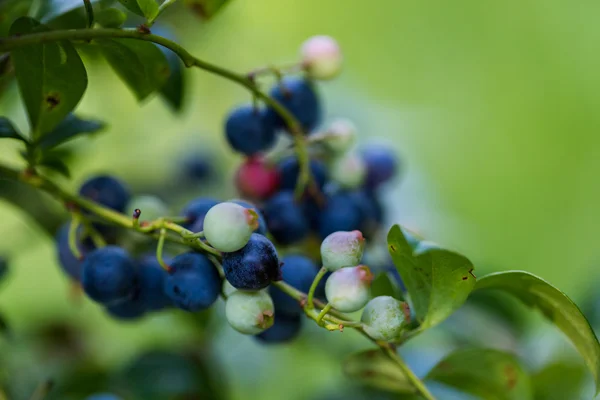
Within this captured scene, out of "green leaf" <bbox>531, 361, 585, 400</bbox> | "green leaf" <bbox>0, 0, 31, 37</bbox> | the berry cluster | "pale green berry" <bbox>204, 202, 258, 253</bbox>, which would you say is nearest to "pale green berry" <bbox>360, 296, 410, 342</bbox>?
the berry cluster

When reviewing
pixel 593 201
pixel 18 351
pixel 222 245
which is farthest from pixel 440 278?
pixel 593 201

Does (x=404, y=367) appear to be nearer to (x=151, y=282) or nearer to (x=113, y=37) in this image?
(x=151, y=282)

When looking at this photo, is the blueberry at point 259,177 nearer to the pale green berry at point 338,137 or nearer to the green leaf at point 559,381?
the pale green berry at point 338,137

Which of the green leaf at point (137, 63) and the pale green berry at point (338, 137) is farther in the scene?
the pale green berry at point (338, 137)

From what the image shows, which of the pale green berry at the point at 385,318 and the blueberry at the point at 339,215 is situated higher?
the pale green berry at the point at 385,318

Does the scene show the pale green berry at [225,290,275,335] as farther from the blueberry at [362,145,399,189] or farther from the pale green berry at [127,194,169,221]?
the blueberry at [362,145,399,189]

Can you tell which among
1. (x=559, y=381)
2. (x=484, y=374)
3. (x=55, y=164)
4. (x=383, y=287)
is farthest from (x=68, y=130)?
(x=559, y=381)

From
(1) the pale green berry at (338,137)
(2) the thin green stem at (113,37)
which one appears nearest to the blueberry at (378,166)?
(1) the pale green berry at (338,137)

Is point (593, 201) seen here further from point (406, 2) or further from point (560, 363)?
point (560, 363)
